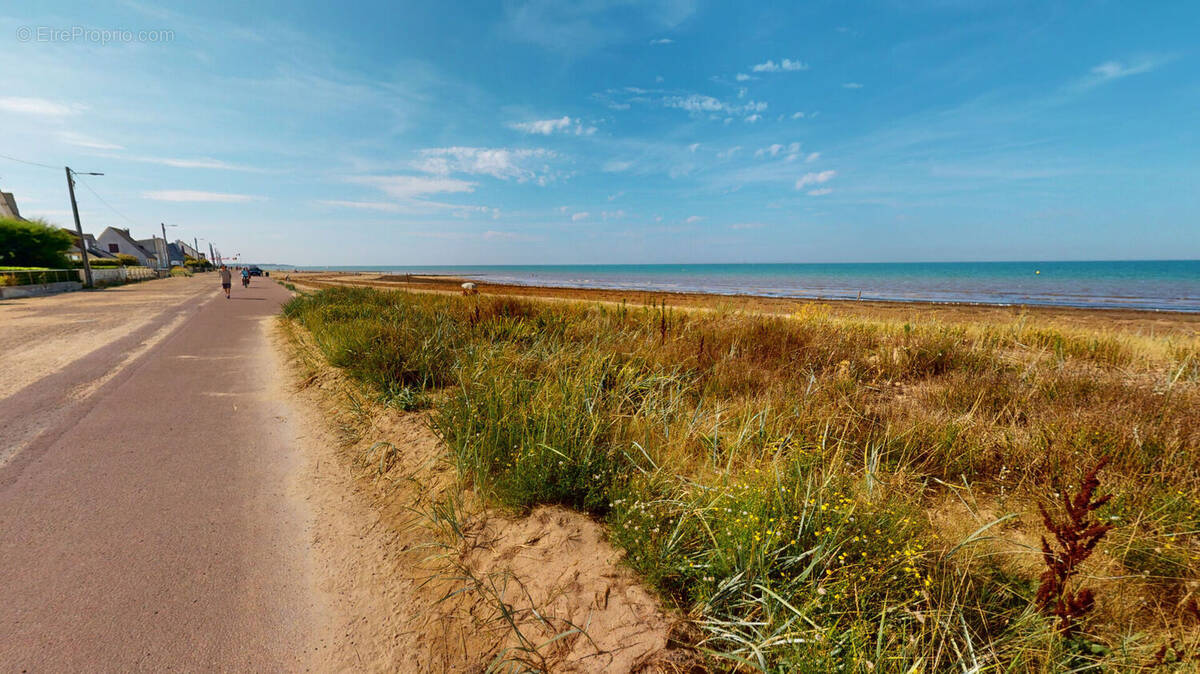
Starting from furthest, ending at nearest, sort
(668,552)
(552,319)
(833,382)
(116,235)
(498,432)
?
(116,235) → (552,319) → (833,382) → (498,432) → (668,552)

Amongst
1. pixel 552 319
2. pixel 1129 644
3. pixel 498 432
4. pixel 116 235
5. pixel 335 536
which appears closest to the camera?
pixel 1129 644

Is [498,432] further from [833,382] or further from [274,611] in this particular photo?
[833,382]

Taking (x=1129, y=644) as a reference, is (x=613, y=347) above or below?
above

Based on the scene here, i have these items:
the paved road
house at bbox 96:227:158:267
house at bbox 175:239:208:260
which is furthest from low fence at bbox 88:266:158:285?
house at bbox 175:239:208:260

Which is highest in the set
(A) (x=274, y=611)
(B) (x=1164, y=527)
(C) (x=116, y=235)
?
(C) (x=116, y=235)

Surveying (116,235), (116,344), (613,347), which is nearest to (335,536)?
(613,347)

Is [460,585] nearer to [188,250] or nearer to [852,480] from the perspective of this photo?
[852,480]

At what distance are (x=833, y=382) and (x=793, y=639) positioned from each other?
371cm

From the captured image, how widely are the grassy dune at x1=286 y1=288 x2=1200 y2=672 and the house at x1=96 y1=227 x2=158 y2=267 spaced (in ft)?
378

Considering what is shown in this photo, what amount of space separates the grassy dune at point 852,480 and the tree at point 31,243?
48811 mm

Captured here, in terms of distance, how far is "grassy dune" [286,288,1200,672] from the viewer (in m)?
1.82

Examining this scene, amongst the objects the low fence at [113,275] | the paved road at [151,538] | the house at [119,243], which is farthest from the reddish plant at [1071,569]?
the house at [119,243]

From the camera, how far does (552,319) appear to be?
8.46 metres

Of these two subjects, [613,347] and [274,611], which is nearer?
[274,611]
